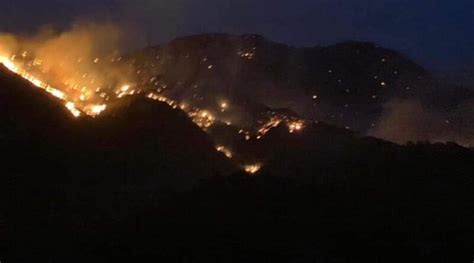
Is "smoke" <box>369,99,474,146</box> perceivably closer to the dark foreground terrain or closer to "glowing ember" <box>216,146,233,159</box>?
the dark foreground terrain

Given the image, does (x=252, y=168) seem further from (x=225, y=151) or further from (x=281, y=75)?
(x=281, y=75)

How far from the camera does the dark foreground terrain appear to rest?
22719 millimetres

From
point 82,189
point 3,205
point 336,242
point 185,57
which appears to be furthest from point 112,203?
point 185,57

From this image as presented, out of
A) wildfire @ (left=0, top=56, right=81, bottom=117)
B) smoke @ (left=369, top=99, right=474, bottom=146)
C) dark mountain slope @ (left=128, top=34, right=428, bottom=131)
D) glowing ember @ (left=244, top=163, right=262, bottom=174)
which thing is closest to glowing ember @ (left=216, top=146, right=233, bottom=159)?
glowing ember @ (left=244, top=163, right=262, bottom=174)

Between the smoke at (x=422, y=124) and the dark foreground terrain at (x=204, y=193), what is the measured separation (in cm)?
1127

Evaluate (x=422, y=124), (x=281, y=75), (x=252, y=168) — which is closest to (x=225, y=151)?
(x=252, y=168)

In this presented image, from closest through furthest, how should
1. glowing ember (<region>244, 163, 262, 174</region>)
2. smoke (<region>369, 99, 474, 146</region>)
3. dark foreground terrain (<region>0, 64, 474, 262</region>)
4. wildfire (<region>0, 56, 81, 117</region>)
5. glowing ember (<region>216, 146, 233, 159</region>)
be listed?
dark foreground terrain (<region>0, 64, 474, 262</region>)
glowing ember (<region>244, 163, 262, 174</region>)
glowing ember (<region>216, 146, 233, 159</region>)
wildfire (<region>0, 56, 81, 117</region>)
smoke (<region>369, 99, 474, 146</region>)

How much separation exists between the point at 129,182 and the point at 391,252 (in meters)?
10.3

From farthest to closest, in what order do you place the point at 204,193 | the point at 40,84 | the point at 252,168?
the point at 40,84 < the point at 252,168 < the point at 204,193

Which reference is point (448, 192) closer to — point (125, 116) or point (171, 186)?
point (171, 186)

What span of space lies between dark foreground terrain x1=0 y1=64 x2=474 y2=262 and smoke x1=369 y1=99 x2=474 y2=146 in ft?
37.0

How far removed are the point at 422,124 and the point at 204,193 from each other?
23502 mm

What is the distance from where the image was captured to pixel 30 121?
3086 cm

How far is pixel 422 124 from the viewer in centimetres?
4625
